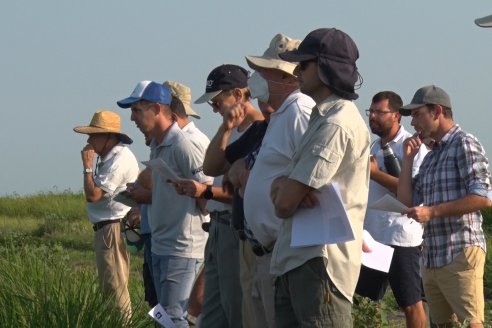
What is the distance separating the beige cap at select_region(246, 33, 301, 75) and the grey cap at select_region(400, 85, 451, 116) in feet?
4.34

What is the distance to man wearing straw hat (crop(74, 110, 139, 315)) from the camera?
1003 centimetres

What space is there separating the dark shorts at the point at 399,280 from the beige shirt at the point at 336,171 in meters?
2.95

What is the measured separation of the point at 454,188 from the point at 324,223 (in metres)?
2.23

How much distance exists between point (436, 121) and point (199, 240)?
5.64ft

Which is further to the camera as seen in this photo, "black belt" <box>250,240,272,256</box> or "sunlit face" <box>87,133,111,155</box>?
"sunlit face" <box>87,133,111,155</box>

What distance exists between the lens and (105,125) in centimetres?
1046

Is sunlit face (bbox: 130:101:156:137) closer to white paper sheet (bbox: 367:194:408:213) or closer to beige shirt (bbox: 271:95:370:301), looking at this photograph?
white paper sheet (bbox: 367:194:408:213)

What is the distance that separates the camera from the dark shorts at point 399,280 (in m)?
8.44

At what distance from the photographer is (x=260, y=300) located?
6.42 metres

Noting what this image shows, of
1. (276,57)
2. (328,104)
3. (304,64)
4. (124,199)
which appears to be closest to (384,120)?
(124,199)

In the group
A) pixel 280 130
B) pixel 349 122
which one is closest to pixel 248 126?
pixel 280 130

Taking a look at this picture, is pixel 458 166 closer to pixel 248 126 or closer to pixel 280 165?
pixel 248 126

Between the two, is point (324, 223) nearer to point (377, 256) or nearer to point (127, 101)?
point (377, 256)

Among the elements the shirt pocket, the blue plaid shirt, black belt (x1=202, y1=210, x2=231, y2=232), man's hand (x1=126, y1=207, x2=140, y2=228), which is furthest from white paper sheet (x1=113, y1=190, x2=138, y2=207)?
the shirt pocket
